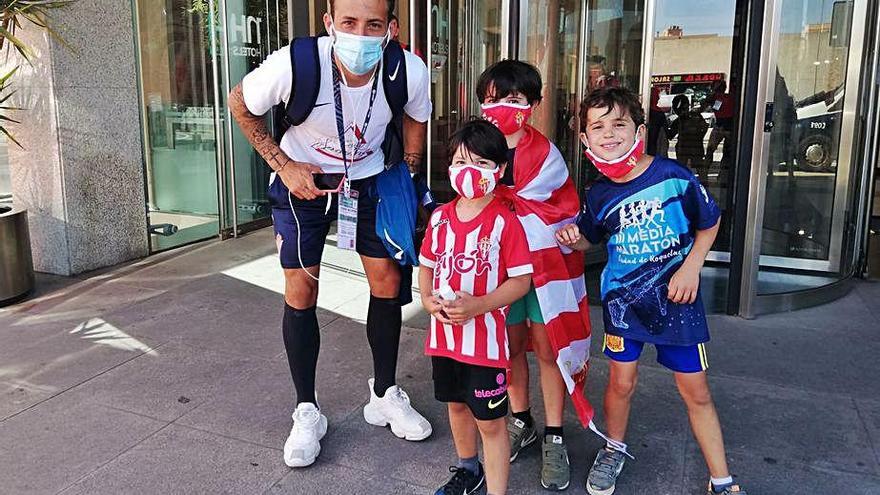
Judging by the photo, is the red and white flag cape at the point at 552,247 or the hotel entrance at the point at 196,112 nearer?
the red and white flag cape at the point at 552,247

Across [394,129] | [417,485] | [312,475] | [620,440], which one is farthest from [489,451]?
[394,129]

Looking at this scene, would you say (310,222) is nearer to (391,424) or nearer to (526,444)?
(391,424)

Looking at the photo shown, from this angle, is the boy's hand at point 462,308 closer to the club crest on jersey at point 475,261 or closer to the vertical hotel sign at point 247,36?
the club crest on jersey at point 475,261

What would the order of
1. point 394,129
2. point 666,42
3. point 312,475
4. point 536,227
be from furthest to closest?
point 666,42 → point 394,129 → point 312,475 → point 536,227

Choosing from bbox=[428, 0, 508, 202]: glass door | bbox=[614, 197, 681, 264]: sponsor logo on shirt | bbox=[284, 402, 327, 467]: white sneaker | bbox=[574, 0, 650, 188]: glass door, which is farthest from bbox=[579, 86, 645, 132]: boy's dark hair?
bbox=[574, 0, 650, 188]: glass door

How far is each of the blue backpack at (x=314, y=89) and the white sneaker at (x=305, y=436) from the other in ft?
3.57

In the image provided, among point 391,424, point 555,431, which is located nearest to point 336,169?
point 391,424

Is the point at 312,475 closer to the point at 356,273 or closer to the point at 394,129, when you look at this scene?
the point at 394,129

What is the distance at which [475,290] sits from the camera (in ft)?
7.96

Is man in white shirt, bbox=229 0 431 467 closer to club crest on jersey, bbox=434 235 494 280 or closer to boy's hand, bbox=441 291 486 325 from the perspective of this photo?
club crest on jersey, bbox=434 235 494 280

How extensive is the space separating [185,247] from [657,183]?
5.28 metres

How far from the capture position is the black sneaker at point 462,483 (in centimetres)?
262

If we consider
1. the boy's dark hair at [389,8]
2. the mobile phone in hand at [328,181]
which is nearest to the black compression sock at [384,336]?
the mobile phone in hand at [328,181]

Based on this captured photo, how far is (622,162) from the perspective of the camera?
98.8 inches
